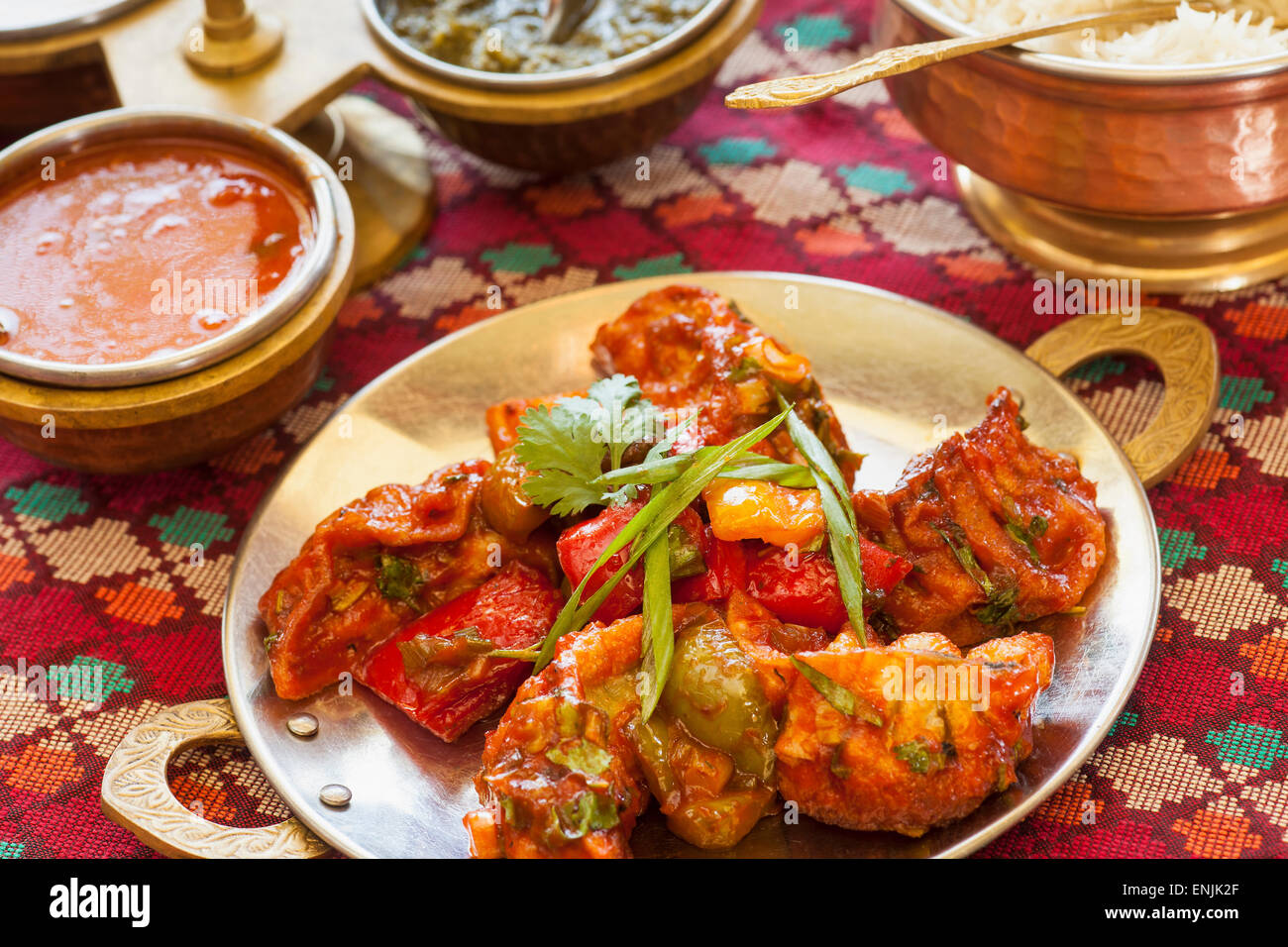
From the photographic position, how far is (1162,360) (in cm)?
338

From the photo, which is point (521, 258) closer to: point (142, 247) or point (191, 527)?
point (142, 247)

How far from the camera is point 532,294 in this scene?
4.15m

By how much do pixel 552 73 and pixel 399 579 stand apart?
1.84 meters

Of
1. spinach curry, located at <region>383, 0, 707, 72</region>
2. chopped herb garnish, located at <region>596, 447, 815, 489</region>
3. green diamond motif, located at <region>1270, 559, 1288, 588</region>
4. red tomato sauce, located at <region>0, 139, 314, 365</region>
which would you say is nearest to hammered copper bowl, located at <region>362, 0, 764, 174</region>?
spinach curry, located at <region>383, 0, 707, 72</region>

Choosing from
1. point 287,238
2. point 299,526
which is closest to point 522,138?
point 287,238

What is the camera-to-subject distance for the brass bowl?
3.07 meters

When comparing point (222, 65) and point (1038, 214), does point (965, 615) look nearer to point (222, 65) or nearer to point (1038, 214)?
point (1038, 214)

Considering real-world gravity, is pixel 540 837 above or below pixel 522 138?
below

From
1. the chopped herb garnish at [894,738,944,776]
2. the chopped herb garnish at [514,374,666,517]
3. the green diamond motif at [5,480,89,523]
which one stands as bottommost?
the green diamond motif at [5,480,89,523]

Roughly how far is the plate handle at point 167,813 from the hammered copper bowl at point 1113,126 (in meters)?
2.48

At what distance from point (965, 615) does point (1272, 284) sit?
1856mm

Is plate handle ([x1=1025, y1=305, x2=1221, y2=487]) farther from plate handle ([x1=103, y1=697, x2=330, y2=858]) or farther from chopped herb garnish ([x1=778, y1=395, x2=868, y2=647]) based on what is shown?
plate handle ([x1=103, y1=697, x2=330, y2=858])
